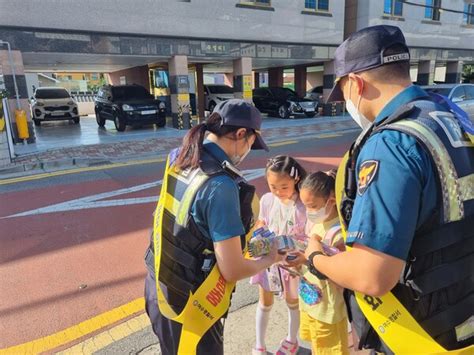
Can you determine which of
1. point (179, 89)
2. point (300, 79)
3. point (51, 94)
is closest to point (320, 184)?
point (179, 89)

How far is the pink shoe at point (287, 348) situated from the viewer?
8.14ft

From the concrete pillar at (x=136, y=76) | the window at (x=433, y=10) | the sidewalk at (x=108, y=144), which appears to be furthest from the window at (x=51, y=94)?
the window at (x=433, y=10)

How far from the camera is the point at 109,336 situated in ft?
8.91

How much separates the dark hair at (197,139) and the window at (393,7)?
20.0m

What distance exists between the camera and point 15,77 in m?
10.7

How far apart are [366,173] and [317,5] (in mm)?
17482

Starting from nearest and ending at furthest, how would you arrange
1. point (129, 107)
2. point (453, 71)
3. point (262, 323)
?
point (262, 323) → point (129, 107) → point (453, 71)

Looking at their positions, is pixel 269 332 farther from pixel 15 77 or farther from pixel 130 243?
pixel 15 77

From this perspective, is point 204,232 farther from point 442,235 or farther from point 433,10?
point 433,10

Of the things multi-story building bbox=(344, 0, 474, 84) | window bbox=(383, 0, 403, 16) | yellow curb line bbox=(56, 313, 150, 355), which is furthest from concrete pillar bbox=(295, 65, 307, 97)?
yellow curb line bbox=(56, 313, 150, 355)

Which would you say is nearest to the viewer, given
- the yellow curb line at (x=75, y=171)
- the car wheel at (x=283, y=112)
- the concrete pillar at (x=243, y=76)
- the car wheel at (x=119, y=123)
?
the yellow curb line at (x=75, y=171)

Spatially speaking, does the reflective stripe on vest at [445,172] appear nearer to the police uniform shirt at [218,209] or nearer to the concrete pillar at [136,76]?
the police uniform shirt at [218,209]

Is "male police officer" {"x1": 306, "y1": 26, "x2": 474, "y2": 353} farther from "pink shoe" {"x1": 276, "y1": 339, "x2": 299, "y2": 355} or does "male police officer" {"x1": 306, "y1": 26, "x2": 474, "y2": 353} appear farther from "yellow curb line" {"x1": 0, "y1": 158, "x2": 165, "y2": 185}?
"yellow curb line" {"x1": 0, "y1": 158, "x2": 165, "y2": 185}

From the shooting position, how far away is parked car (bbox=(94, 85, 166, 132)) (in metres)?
13.6
